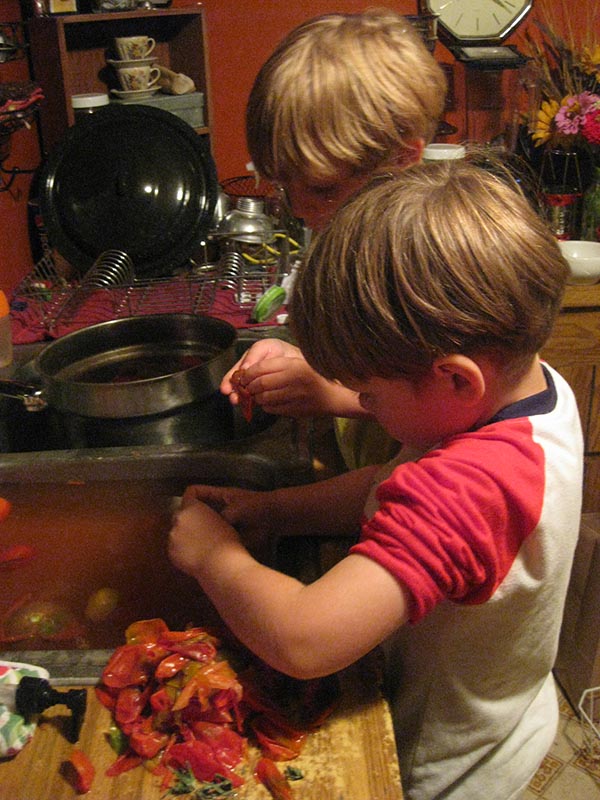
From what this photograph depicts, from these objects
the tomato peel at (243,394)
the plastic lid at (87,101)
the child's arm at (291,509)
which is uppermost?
the plastic lid at (87,101)

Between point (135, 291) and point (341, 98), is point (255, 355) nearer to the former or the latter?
point (341, 98)

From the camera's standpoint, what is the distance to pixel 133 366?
1.16 m

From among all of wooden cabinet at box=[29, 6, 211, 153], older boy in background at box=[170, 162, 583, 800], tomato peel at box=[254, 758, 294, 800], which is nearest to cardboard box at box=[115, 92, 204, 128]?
wooden cabinet at box=[29, 6, 211, 153]

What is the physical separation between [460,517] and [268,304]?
969mm

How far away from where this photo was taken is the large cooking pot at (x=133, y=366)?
0.95m

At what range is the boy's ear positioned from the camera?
0.53 meters

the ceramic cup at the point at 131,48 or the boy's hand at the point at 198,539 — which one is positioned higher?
the ceramic cup at the point at 131,48

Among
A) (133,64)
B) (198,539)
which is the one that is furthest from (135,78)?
(198,539)

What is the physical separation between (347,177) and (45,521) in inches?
22.6

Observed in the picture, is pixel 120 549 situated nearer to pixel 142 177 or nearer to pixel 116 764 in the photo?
pixel 116 764

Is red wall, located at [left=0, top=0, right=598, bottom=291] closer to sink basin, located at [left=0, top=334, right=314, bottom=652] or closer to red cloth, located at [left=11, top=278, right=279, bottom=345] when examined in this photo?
red cloth, located at [left=11, top=278, right=279, bottom=345]

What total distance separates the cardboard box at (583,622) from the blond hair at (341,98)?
115 cm

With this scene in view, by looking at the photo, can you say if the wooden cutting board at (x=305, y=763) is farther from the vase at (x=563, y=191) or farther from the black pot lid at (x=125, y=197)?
the vase at (x=563, y=191)

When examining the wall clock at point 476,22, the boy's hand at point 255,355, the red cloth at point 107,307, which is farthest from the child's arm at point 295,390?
the wall clock at point 476,22
